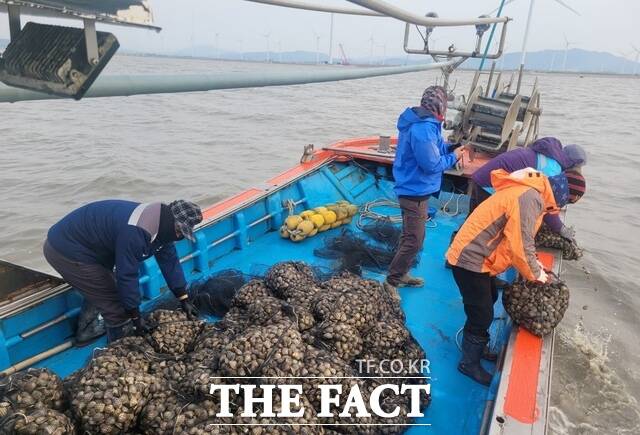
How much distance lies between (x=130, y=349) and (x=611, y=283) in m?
8.11

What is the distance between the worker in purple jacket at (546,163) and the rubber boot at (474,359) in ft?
4.00

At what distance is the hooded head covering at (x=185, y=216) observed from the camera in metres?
3.31

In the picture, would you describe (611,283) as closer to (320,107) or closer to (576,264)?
(576,264)

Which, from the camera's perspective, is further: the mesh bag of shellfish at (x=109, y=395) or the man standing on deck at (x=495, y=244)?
the man standing on deck at (x=495, y=244)

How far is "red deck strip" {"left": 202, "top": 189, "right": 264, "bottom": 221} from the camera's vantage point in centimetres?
507

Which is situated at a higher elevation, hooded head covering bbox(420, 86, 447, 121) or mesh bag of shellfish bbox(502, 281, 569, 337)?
hooded head covering bbox(420, 86, 447, 121)

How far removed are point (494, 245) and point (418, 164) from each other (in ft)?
3.73

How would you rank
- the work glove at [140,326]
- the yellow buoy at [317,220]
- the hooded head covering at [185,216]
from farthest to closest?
the yellow buoy at [317,220]
the hooded head covering at [185,216]
the work glove at [140,326]

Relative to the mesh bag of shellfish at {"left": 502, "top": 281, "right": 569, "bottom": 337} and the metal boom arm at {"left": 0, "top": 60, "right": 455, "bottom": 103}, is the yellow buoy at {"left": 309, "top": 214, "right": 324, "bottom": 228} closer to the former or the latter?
the mesh bag of shellfish at {"left": 502, "top": 281, "right": 569, "bottom": 337}

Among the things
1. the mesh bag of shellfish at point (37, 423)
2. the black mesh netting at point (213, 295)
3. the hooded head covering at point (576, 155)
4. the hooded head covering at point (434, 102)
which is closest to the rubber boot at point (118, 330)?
the black mesh netting at point (213, 295)

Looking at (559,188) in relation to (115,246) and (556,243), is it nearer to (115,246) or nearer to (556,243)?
(556,243)

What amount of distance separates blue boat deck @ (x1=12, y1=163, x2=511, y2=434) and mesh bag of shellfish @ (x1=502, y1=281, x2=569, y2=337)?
0.32 meters

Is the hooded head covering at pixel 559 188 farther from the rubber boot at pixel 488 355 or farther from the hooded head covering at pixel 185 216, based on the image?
the hooded head covering at pixel 185 216

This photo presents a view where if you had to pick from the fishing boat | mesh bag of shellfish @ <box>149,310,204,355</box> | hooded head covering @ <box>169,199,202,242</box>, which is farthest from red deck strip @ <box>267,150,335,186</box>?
mesh bag of shellfish @ <box>149,310,204,355</box>
